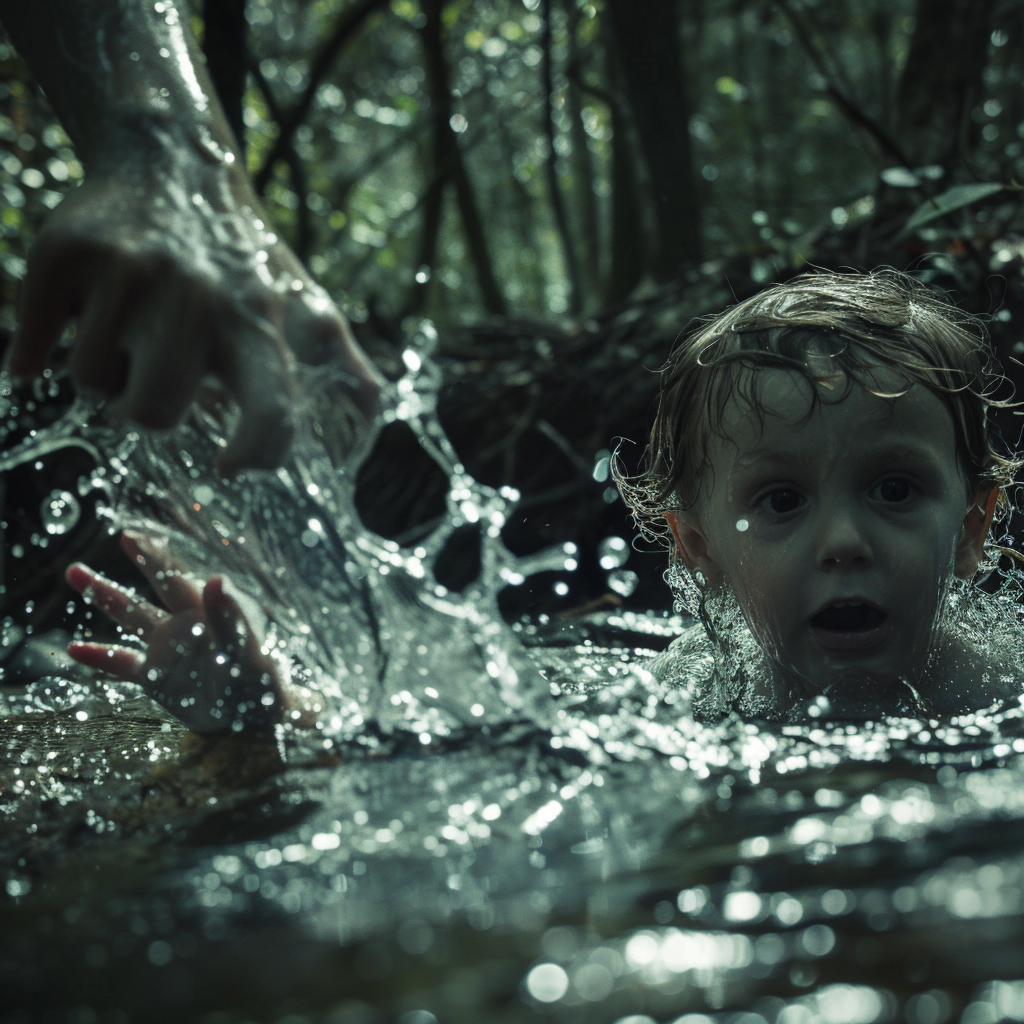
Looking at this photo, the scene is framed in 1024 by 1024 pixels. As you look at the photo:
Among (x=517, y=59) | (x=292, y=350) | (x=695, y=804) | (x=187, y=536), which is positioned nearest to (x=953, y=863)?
(x=695, y=804)

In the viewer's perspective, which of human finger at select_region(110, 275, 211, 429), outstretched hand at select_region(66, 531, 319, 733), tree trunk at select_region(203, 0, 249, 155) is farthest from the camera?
tree trunk at select_region(203, 0, 249, 155)

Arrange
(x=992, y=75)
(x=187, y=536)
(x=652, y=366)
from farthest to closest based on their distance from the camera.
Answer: (x=992, y=75), (x=652, y=366), (x=187, y=536)

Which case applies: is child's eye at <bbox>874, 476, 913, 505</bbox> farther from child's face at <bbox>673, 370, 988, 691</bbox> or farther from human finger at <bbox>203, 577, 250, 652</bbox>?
human finger at <bbox>203, 577, 250, 652</bbox>

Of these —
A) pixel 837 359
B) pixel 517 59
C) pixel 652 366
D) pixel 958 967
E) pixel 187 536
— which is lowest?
pixel 958 967

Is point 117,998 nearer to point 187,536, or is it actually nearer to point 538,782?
point 538,782

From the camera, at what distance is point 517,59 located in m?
11.3

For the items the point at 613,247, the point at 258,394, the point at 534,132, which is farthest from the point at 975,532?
the point at 534,132

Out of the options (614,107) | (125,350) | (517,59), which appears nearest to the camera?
(125,350)

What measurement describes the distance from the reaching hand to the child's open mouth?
131 cm

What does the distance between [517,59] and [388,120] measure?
2.97 meters

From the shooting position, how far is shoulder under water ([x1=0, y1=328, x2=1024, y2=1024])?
2.97ft

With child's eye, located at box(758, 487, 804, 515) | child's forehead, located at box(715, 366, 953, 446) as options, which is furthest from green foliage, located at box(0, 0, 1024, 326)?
child's eye, located at box(758, 487, 804, 515)

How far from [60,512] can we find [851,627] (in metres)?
3.53

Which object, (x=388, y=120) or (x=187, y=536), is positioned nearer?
(x=187, y=536)
